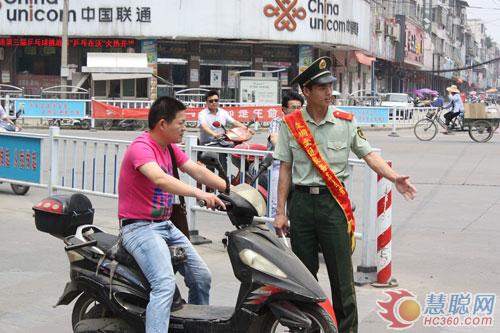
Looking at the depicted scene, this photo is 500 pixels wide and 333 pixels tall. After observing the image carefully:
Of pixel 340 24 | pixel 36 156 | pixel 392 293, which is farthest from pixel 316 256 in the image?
pixel 340 24

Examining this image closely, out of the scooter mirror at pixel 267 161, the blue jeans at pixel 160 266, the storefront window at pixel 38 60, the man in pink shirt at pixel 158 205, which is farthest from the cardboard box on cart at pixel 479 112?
the storefront window at pixel 38 60

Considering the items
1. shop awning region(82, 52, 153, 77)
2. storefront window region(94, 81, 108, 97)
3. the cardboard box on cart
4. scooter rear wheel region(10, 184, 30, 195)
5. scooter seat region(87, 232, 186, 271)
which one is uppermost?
shop awning region(82, 52, 153, 77)

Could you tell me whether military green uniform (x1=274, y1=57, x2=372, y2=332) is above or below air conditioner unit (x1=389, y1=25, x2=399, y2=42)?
below

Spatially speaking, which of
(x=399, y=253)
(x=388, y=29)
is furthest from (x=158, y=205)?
(x=388, y=29)

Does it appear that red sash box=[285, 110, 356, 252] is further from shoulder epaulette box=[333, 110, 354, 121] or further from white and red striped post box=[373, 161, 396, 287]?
white and red striped post box=[373, 161, 396, 287]

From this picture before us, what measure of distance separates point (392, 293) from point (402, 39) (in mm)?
54371

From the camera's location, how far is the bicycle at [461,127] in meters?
23.1

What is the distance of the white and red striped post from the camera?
6.76m

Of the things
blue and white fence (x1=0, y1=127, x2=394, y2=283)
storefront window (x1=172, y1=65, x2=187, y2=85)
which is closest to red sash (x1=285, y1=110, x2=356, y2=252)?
blue and white fence (x1=0, y1=127, x2=394, y2=283)

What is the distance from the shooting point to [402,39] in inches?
2324

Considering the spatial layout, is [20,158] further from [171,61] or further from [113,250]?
[171,61]

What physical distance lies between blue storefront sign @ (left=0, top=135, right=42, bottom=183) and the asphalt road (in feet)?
1.38

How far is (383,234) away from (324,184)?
7.50ft

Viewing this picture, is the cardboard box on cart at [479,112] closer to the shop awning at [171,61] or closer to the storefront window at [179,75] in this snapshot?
the shop awning at [171,61]
